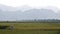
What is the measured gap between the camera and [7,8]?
222 centimetres

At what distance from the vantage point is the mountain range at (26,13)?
2227mm

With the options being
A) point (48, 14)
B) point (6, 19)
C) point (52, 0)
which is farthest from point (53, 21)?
point (6, 19)

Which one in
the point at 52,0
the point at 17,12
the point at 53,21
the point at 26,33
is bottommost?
the point at 26,33

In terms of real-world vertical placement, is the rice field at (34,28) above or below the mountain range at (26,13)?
below

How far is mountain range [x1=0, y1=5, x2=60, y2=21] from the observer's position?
7.30 feet

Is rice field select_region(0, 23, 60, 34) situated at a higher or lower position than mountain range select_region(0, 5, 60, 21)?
lower

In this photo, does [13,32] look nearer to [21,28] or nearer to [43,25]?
[21,28]

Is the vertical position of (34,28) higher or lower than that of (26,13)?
lower

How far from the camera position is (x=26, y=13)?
2248 mm

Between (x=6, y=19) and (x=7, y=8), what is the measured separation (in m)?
0.17

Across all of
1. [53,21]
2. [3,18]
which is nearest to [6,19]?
[3,18]

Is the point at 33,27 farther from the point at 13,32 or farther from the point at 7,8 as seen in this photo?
the point at 7,8

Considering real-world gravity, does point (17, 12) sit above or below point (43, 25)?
above

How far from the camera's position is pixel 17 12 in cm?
224
